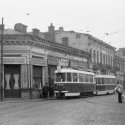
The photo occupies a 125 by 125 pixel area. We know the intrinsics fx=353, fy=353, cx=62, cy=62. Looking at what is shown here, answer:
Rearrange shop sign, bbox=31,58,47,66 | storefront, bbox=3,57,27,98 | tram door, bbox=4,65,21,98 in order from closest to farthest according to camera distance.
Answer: storefront, bbox=3,57,27,98
tram door, bbox=4,65,21,98
shop sign, bbox=31,58,47,66

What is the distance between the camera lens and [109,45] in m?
68.3

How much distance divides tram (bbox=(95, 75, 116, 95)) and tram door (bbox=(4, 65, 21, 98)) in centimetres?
1124

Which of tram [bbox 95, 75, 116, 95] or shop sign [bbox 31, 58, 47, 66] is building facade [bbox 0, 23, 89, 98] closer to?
shop sign [bbox 31, 58, 47, 66]

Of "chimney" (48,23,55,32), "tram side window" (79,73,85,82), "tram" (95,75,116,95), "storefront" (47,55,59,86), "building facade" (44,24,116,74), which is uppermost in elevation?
"chimney" (48,23,55,32)

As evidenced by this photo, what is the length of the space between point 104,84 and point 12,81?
556 inches

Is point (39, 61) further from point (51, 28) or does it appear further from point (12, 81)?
point (51, 28)

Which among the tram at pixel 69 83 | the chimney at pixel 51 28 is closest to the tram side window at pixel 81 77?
the tram at pixel 69 83

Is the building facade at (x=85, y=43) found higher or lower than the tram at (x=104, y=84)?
higher

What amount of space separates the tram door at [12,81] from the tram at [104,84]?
36.9 feet

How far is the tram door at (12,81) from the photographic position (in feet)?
120

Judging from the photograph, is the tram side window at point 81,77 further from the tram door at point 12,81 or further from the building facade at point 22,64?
the tram door at point 12,81

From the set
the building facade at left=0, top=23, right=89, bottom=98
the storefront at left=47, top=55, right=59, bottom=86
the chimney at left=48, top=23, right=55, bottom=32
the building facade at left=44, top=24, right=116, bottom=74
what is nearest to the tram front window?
the building facade at left=0, top=23, right=89, bottom=98

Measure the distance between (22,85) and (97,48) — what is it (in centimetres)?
2671

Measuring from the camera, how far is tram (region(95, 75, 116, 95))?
44125 millimetres
